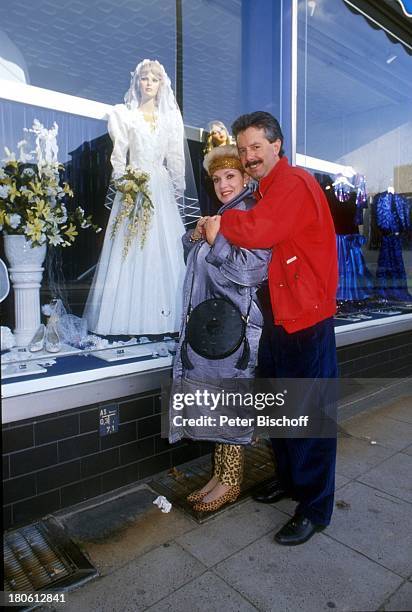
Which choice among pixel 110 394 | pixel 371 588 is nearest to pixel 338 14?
pixel 110 394

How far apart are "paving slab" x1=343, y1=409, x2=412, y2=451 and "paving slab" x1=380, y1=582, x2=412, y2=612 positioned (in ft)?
5.19

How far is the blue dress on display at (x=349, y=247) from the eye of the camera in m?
5.00

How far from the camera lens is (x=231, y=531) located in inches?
89.7

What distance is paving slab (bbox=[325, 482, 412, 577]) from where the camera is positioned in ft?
6.87

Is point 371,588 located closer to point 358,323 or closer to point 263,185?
point 263,185

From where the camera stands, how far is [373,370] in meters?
4.41

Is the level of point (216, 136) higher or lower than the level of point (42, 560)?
higher

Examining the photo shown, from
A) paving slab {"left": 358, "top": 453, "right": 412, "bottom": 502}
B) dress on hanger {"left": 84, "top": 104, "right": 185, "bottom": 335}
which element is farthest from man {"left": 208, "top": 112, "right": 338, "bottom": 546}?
dress on hanger {"left": 84, "top": 104, "right": 185, "bottom": 335}

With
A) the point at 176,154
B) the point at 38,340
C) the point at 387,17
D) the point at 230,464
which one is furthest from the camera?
the point at 387,17

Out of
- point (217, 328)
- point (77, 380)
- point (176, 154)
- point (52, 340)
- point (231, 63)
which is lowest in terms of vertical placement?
point (77, 380)

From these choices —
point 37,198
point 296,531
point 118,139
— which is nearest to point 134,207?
point 118,139

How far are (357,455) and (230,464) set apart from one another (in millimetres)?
1243

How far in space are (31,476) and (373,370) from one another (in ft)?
10.9

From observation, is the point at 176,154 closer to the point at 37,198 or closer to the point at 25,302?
the point at 37,198
